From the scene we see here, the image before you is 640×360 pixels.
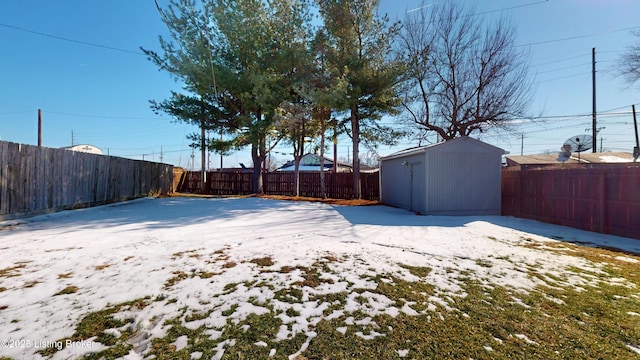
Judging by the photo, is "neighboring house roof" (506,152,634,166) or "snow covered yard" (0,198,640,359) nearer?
"snow covered yard" (0,198,640,359)

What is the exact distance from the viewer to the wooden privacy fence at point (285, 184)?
549 inches

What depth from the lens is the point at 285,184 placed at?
16828 mm

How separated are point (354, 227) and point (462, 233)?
2.34 metres

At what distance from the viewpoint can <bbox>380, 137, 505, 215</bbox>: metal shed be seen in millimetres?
8328

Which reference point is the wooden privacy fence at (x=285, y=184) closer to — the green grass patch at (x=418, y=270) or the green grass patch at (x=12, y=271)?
the green grass patch at (x=418, y=270)

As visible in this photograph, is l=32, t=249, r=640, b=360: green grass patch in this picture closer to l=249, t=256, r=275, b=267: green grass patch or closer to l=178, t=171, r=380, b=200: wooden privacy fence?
l=249, t=256, r=275, b=267: green grass patch

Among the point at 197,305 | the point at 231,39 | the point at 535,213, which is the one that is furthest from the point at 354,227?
the point at 231,39

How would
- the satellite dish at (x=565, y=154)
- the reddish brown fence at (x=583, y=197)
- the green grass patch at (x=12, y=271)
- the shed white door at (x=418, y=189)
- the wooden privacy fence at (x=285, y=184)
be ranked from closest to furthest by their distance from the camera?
the green grass patch at (x=12, y=271)
the reddish brown fence at (x=583, y=197)
the shed white door at (x=418, y=189)
the wooden privacy fence at (x=285, y=184)
the satellite dish at (x=565, y=154)

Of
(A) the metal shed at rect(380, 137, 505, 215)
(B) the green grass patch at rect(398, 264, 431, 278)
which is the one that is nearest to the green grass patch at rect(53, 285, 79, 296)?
(B) the green grass patch at rect(398, 264, 431, 278)

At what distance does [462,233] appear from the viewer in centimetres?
571

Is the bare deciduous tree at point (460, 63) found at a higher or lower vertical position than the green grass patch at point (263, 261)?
higher

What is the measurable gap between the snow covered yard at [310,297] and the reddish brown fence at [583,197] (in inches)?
42.0

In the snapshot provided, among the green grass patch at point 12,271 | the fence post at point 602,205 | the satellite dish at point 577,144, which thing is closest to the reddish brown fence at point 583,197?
the fence post at point 602,205

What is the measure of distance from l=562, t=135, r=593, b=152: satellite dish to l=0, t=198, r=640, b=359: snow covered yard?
11118 millimetres
